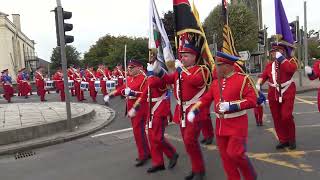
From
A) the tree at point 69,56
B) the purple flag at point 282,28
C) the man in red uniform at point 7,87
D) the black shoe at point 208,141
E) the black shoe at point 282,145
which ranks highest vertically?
the tree at point 69,56

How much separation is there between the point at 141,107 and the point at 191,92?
1422 mm

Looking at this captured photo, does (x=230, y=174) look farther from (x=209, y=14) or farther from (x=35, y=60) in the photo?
(x=35, y=60)

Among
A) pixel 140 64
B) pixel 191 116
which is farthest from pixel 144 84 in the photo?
pixel 191 116

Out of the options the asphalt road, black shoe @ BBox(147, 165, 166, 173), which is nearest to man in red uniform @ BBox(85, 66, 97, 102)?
the asphalt road

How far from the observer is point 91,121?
1431 centimetres

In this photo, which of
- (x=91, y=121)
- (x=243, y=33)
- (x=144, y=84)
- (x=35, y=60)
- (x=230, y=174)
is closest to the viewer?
(x=230, y=174)

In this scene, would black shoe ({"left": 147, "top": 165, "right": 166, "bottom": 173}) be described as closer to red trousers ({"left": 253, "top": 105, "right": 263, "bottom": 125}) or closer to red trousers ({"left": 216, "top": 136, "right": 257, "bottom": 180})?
red trousers ({"left": 216, "top": 136, "right": 257, "bottom": 180})

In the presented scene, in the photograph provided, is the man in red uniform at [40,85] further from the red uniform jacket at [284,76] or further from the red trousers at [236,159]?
the red trousers at [236,159]

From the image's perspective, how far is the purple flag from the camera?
8547mm

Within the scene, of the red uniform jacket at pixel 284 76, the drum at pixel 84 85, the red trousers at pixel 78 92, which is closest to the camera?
the red uniform jacket at pixel 284 76

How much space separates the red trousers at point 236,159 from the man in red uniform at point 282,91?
2753mm

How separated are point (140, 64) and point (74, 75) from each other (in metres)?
16.1

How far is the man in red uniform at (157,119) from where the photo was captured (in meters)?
7.35

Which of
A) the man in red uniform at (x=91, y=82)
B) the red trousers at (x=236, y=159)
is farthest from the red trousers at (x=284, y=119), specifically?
the man in red uniform at (x=91, y=82)
